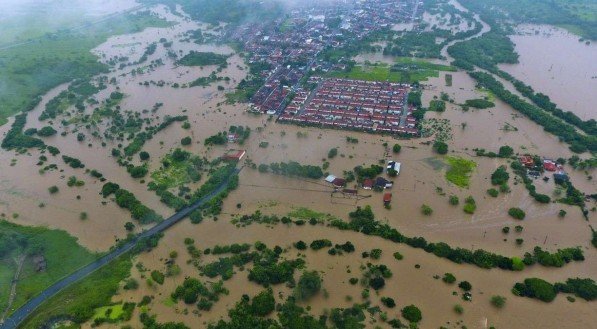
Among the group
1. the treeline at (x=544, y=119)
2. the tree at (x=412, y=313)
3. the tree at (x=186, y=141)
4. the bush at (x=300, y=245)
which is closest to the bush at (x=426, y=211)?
the tree at (x=412, y=313)

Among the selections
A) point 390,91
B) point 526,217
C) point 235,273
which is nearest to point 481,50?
point 390,91

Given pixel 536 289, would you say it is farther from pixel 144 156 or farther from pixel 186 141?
pixel 144 156

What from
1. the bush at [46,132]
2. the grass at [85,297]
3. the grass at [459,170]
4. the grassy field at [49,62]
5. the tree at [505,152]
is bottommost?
the grass at [85,297]

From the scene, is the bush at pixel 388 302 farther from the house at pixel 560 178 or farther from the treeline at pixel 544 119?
the treeline at pixel 544 119

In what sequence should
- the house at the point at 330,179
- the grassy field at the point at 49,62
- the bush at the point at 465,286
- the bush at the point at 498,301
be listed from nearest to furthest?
the bush at the point at 498,301, the bush at the point at 465,286, the house at the point at 330,179, the grassy field at the point at 49,62

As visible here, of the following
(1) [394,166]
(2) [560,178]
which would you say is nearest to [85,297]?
(1) [394,166]

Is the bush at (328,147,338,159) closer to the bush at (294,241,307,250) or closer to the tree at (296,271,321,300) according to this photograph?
the bush at (294,241,307,250)
